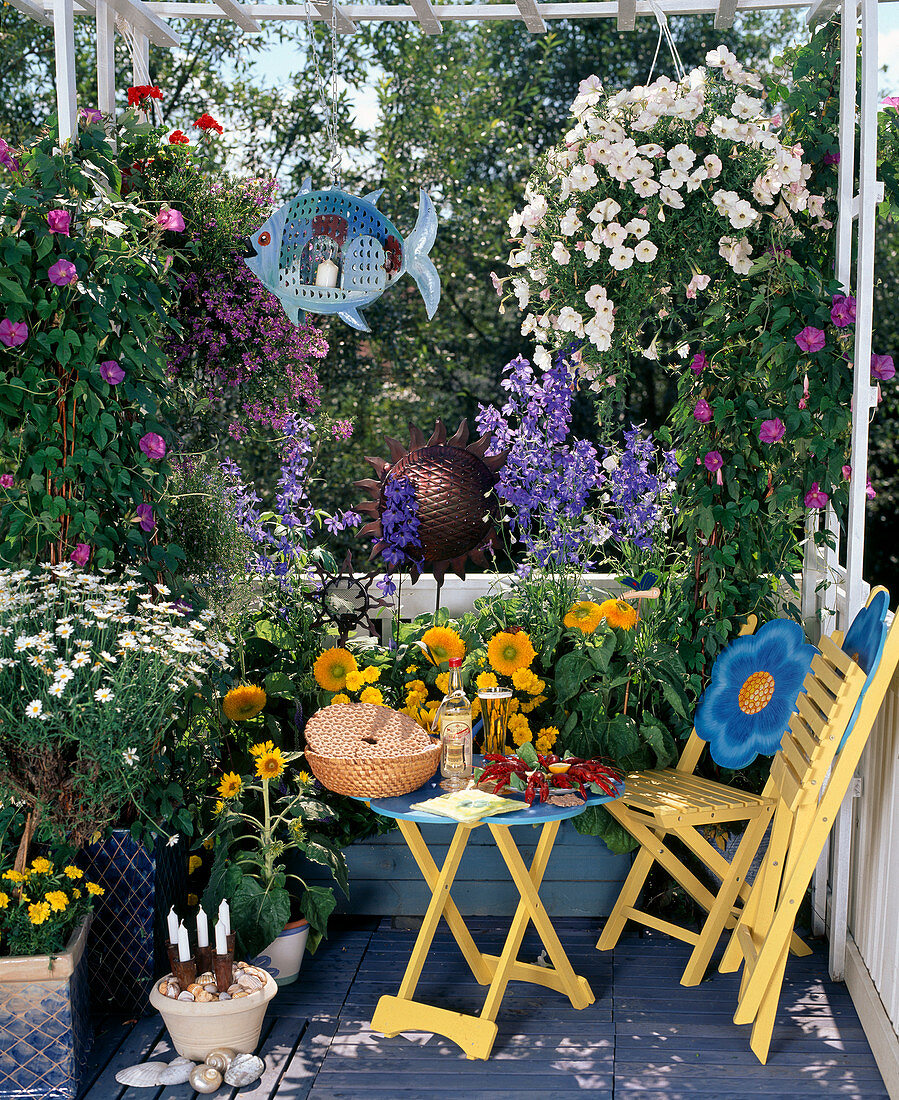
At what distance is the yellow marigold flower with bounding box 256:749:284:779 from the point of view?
286 cm

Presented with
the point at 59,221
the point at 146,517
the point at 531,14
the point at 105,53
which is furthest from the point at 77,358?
the point at 531,14

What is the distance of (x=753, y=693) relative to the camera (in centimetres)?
308

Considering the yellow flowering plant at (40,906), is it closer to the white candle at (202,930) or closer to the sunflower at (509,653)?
the white candle at (202,930)

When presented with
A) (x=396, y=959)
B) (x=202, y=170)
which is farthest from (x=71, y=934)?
(x=202, y=170)

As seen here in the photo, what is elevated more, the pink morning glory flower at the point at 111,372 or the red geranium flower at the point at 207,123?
the red geranium flower at the point at 207,123

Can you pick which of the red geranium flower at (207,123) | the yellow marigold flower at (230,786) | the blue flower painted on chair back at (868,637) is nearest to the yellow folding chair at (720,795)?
the blue flower painted on chair back at (868,637)

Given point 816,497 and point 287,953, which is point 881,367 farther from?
point 287,953

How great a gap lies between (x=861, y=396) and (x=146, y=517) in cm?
180

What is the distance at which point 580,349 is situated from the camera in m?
3.04

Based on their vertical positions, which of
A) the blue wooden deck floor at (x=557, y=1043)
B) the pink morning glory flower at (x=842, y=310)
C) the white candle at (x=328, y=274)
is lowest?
the blue wooden deck floor at (x=557, y=1043)

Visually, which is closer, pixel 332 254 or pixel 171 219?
pixel 171 219

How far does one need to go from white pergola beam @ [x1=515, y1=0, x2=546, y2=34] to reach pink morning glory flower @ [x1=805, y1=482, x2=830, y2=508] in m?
1.49

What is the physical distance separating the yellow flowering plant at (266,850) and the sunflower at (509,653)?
602 millimetres

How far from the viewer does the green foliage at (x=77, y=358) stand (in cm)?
262
